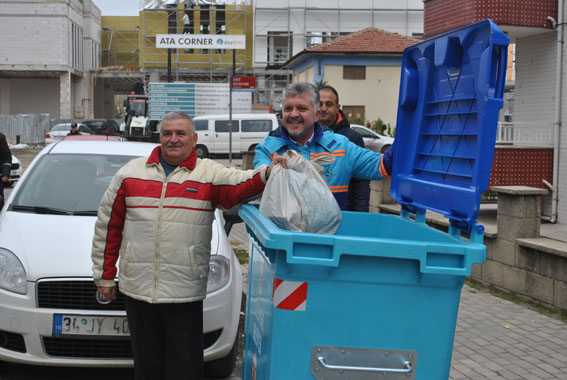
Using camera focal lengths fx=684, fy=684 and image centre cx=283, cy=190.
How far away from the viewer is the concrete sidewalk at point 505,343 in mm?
4922

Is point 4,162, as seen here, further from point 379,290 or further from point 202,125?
point 202,125

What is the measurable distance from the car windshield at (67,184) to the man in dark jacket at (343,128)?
1.78 m

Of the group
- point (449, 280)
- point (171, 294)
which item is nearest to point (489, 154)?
point (449, 280)

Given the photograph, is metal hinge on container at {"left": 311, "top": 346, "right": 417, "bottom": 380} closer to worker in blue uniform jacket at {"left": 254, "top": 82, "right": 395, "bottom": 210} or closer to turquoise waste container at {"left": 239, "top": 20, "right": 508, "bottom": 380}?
turquoise waste container at {"left": 239, "top": 20, "right": 508, "bottom": 380}

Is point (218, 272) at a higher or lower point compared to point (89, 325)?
higher

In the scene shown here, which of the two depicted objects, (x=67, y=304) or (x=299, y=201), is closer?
(x=299, y=201)

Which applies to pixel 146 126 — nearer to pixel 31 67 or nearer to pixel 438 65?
pixel 31 67

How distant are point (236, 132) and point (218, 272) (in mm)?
28302

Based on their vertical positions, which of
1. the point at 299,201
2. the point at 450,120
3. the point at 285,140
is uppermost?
the point at 450,120

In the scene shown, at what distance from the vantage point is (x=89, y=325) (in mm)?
4277

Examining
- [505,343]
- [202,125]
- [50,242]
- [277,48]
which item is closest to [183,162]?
[50,242]

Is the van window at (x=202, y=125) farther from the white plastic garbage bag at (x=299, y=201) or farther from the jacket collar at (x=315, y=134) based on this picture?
the white plastic garbage bag at (x=299, y=201)

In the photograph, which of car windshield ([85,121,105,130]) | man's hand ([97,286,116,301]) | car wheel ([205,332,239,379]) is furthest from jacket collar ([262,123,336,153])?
car windshield ([85,121,105,130])

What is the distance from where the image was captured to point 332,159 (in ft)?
11.8
